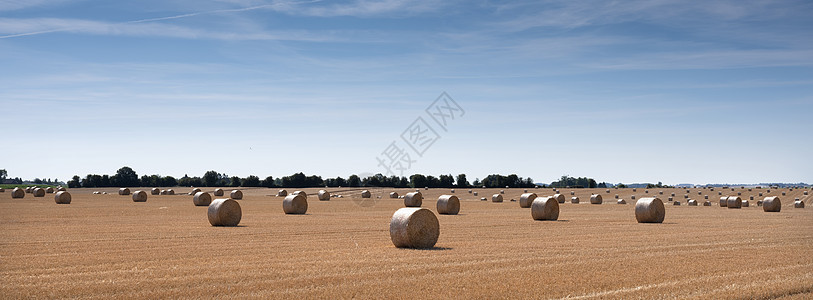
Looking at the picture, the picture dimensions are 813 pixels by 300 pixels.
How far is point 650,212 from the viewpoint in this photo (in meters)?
30.1

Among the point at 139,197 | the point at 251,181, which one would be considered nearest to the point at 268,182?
the point at 251,181

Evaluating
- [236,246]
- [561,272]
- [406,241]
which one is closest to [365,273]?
[561,272]

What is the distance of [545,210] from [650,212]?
4380 millimetres

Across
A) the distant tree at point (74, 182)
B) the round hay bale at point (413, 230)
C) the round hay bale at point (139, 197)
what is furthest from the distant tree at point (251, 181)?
the round hay bale at point (413, 230)

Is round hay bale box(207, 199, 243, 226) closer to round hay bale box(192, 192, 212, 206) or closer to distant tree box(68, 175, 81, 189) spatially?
round hay bale box(192, 192, 212, 206)

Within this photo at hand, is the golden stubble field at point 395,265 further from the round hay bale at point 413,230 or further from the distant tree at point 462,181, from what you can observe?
the distant tree at point 462,181

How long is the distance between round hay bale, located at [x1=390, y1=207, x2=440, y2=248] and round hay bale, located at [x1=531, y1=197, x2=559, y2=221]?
14.7 metres

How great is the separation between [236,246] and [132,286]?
6.74 meters

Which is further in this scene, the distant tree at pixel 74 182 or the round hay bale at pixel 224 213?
the distant tree at pixel 74 182

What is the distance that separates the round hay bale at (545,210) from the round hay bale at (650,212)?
356 centimetres

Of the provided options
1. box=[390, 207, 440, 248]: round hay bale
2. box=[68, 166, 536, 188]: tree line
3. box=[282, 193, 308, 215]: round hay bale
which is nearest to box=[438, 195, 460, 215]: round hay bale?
box=[282, 193, 308, 215]: round hay bale

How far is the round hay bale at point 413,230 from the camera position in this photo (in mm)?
18016

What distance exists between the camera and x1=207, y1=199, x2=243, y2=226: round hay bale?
2664 centimetres

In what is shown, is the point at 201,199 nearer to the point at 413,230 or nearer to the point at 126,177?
the point at 413,230
